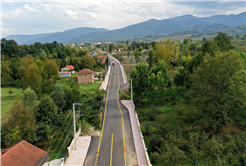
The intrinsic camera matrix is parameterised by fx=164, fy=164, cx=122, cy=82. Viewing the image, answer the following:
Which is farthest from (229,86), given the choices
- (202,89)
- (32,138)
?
(32,138)

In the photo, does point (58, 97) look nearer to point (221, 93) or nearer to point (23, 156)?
point (23, 156)

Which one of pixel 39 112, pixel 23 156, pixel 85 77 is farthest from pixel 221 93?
pixel 85 77

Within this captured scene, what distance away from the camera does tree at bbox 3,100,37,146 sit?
2034 centimetres

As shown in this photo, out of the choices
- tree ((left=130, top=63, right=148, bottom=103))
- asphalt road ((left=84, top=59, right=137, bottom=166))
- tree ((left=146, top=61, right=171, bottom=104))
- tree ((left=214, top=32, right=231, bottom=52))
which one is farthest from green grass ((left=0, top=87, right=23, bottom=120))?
tree ((left=214, top=32, right=231, bottom=52))

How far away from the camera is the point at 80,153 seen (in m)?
19.6

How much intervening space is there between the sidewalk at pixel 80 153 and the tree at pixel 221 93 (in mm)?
15237

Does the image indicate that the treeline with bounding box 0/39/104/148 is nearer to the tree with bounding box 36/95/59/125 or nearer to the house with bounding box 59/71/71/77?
the tree with bounding box 36/95/59/125

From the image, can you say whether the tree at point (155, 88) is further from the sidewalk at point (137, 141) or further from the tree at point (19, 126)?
the tree at point (19, 126)

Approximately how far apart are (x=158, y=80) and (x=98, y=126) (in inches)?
618

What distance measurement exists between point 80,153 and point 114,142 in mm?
4606

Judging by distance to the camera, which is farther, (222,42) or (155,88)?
(222,42)

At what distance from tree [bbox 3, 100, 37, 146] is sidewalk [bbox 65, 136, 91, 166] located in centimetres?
644

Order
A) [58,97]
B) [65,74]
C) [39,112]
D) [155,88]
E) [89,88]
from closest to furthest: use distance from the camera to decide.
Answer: [39,112] → [58,97] → [155,88] → [89,88] → [65,74]

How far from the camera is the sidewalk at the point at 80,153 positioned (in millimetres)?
18033
